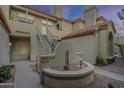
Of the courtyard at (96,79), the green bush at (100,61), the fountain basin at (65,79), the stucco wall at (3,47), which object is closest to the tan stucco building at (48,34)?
Answer: the green bush at (100,61)

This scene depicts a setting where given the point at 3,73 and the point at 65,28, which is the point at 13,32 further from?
the point at 65,28

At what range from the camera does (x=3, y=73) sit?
137 inches

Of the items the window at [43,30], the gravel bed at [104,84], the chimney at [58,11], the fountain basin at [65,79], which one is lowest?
the gravel bed at [104,84]

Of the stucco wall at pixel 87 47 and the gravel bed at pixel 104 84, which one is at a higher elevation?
the stucco wall at pixel 87 47

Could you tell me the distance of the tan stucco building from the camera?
6.18 meters

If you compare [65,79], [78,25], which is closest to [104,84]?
[65,79]

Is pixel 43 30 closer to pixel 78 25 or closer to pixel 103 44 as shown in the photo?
pixel 78 25

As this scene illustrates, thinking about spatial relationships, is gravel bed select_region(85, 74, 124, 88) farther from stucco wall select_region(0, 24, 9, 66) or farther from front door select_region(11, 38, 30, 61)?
front door select_region(11, 38, 30, 61)

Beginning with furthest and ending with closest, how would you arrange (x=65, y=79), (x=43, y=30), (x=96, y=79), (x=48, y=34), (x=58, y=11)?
(x=58, y=11) < (x=43, y=30) < (x=48, y=34) < (x=96, y=79) < (x=65, y=79)

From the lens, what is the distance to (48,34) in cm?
836

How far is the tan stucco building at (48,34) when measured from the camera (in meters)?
6.18

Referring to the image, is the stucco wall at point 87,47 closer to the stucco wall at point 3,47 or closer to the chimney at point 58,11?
the chimney at point 58,11

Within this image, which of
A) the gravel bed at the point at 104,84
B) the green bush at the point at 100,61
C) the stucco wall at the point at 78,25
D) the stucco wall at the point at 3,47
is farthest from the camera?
the stucco wall at the point at 78,25
